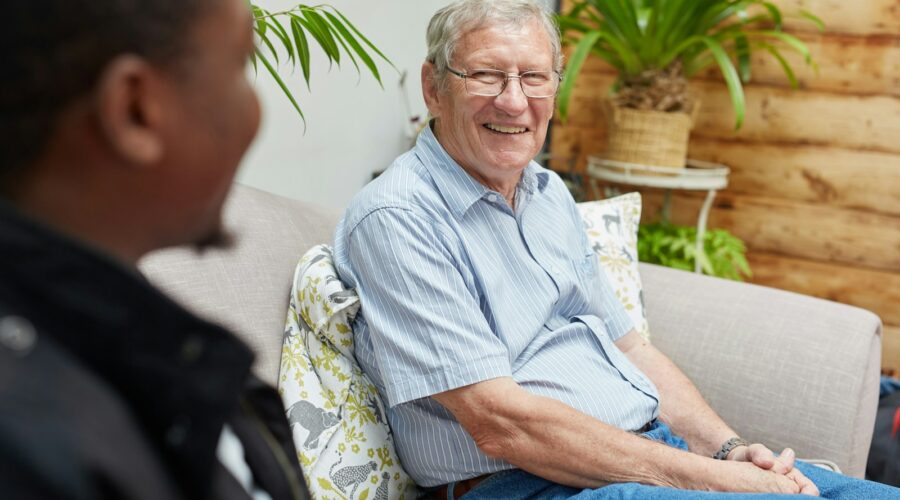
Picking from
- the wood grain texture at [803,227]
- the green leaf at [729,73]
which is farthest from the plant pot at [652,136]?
the wood grain texture at [803,227]

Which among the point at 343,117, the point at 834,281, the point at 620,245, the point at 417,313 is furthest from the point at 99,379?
the point at 834,281

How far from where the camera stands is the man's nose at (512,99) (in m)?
1.41

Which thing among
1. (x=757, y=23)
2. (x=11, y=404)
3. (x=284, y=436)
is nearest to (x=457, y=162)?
(x=284, y=436)

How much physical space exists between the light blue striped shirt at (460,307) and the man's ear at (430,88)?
0.16ft

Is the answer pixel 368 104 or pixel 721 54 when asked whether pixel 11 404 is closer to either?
pixel 368 104

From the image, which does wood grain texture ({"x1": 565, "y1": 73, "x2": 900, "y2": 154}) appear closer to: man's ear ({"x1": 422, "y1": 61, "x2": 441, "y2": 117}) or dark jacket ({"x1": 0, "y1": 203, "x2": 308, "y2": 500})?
man's ear ({"x1": 422, "y1": 61, "x2": 441, "y2": 117})

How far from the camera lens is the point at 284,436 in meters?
0.68

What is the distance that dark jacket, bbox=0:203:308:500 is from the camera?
39cm

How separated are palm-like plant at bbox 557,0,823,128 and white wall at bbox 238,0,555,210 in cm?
47

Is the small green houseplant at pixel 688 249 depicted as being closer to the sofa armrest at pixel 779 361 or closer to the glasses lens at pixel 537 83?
the sofa armrest at pixel 779 361

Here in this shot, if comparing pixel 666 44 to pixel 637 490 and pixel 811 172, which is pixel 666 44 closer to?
pixel 811 172

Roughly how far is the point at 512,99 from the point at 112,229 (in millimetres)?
1023

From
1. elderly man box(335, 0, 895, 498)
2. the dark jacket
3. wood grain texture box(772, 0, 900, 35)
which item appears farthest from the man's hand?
wood grain texture box(772, 0, 900, 35)

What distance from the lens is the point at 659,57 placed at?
2680 millimetres
